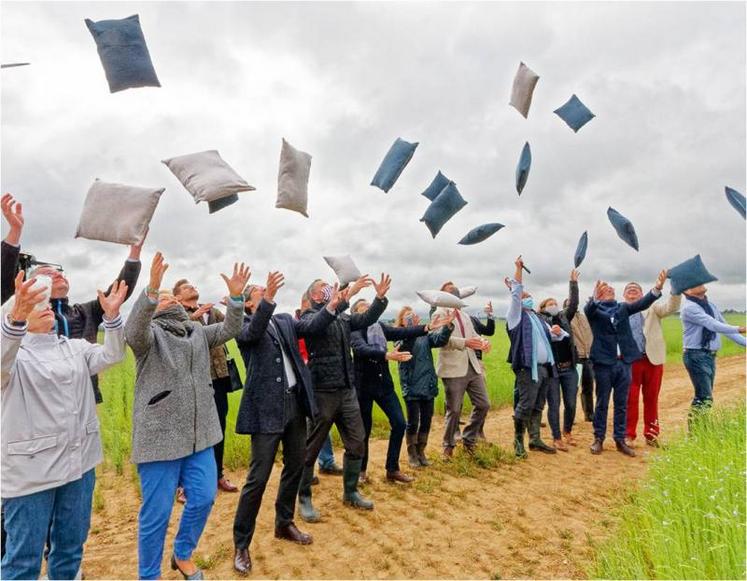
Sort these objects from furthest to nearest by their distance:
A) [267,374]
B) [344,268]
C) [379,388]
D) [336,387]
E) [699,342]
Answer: [699,342] → [379,388] → [344,268] → [336,387] → [267,374]

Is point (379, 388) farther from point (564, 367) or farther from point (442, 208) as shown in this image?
point (564, 367)

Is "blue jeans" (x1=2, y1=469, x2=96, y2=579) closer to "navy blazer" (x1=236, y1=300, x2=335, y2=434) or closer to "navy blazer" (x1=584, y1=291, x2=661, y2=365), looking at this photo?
"navy blazer" (x1=236, y1=300, x2=335, y2=434)

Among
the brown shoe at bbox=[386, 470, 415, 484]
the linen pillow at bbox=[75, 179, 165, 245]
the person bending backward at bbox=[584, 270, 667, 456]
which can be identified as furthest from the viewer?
the person bending backward at bbox=[584, 270, 667, 456]

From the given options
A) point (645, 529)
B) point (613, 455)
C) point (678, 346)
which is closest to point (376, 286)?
point (645, 529)

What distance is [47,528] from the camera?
2.61 metres

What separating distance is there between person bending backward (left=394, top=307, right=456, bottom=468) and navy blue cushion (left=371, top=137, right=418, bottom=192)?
1564 millimetres

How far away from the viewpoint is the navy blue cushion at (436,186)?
596 cm

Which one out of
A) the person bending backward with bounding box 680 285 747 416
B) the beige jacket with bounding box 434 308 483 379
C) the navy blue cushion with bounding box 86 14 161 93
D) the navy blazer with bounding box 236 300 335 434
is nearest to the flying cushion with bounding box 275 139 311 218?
the navy blazer with bounding box 236 300 335 434

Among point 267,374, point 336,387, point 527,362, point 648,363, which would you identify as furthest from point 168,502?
point 648,363

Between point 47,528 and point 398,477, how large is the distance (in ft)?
10.7

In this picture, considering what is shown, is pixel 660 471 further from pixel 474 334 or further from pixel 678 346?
pixel 678 346

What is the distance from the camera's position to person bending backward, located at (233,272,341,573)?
11.6 feet

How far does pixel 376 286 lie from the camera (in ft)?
15.1

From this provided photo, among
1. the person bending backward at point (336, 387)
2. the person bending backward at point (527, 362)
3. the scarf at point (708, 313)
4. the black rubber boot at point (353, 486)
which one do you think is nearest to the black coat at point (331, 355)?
the person bending backward at point (336, 387)
